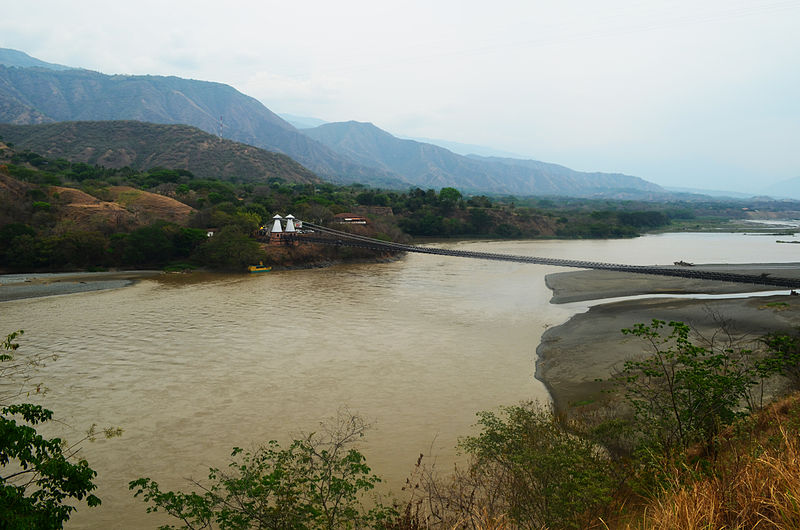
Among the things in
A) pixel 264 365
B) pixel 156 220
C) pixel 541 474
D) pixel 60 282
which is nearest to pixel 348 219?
pixel 156 220

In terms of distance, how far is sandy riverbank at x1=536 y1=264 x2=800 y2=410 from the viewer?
1199 centimetres

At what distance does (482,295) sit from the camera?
24297 mm

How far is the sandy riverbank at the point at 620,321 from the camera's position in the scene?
472 inches

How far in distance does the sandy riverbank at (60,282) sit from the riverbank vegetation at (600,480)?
70.5ft

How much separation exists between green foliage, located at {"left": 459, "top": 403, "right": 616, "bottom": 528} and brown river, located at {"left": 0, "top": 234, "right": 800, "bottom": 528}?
1.33 m

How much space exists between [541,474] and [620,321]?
42.6ft

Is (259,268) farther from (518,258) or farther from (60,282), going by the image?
(518,258)

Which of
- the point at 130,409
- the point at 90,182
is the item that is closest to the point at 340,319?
the point at 130,409

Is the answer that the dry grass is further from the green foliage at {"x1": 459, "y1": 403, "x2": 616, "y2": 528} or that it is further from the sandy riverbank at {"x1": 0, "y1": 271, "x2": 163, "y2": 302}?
the sandy riverbank at {"x1": 0, "y1": 271, "x2": 163, "y2": 302}

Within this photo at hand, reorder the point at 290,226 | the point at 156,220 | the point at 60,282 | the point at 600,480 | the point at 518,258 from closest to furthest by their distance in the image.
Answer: the point at 600,480
the point at 60,282
the point at 518,258
the point at 290,226
the point at 156,220

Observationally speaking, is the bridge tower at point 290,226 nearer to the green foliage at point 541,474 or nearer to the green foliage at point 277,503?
the green foliage at point 277,503

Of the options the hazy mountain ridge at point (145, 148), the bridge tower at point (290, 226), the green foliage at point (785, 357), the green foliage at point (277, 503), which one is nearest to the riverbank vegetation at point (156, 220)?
the bridge tower at point (290, 226)

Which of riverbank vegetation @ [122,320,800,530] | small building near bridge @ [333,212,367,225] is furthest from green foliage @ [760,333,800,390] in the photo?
small building near bridge @ [333,212,367,225]

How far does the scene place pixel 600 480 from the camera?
5617mm
